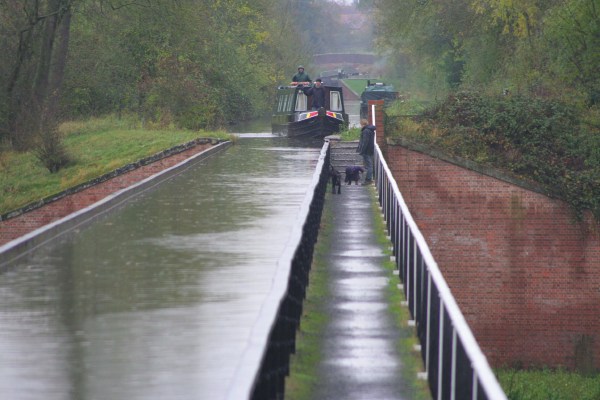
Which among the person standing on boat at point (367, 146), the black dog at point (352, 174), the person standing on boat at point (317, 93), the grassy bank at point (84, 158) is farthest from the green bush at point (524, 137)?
the grassy bank at point (84, 158)

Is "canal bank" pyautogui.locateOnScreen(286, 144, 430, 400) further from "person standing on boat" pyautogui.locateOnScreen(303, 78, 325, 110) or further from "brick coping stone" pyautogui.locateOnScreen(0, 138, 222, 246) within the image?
"person standing on boat" pyautogui.locateOnScreen(303, 78, 325, 110)

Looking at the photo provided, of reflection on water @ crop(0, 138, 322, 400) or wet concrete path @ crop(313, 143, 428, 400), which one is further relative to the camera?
wet concrete path @ crop(313, 143, 428, 400)

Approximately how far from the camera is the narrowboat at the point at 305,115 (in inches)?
1298

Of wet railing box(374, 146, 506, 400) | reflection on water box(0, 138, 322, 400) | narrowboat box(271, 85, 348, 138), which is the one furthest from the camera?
narrowboat box(271, 85, 348, 138)

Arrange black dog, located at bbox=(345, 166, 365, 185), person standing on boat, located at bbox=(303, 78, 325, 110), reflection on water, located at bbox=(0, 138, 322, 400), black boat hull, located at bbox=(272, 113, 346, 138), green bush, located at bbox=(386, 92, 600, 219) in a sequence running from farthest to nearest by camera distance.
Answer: person standing on boat, located at bbox=(303, 78, 325, 110) → black boat hull, located at bbox=(272, 113, 346, 138) → green bush, located at bbox=(386, 92, 600, 219) → black dog, located at bbox=(345, 166, 365, 185) → reflection on water, located at bbox=(0, 138, 322, 400)

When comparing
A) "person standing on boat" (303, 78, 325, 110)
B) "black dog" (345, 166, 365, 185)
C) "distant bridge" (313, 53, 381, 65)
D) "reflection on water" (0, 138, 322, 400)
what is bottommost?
"reflection on water" (0, 138, 322, 400)

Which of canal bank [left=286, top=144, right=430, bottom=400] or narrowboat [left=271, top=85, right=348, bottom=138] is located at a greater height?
narrowboat [left=271, top=85, right=348, bottom=138]

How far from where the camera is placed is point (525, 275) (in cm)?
2400

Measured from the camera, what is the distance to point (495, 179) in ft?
80.8

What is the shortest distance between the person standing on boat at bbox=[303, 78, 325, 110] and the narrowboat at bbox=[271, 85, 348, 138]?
224 mm

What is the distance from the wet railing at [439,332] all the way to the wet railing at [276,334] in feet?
3.18

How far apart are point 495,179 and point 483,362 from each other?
20.4 meters

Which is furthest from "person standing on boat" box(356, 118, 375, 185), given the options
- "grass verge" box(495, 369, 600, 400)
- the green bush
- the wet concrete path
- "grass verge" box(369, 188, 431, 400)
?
"grass verge" box(369, 188, 431, 400)

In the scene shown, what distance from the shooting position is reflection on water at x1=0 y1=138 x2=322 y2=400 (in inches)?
292
